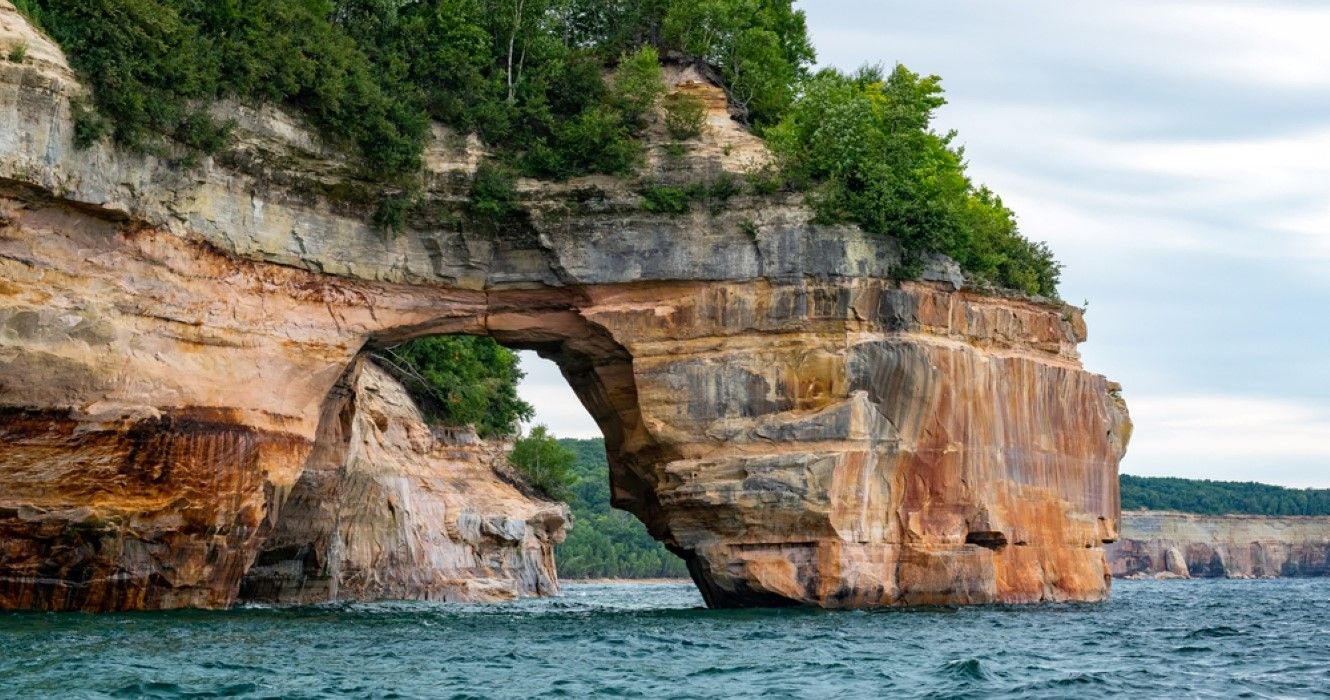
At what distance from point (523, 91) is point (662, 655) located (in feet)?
56.7

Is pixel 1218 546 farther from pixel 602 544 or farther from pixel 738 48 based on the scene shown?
pixel 738 48

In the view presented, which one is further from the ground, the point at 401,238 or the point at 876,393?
the point at 401,238

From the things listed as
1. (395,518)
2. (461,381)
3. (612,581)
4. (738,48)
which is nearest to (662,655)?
(738,48)

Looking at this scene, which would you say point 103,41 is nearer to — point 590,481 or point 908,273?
point 908,273

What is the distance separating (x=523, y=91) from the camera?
124 ft

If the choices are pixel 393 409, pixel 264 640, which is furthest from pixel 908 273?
pixel 393 409

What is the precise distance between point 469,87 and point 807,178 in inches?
319

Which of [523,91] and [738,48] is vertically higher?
[738,48]

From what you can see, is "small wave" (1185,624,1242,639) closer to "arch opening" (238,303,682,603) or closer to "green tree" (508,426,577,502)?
"arch opening" (238,303,682,603)

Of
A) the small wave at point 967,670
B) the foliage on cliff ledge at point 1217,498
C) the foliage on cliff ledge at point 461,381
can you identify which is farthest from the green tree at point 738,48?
the foliage on cliff ledge at point 1217,498

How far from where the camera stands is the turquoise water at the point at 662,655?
20469 millimetres

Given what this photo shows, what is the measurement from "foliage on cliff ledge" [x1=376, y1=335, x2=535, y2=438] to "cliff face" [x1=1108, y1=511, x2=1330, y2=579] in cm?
7862

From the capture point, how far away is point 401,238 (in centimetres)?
3528

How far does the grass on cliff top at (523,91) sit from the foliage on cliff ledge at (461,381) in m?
15.4
